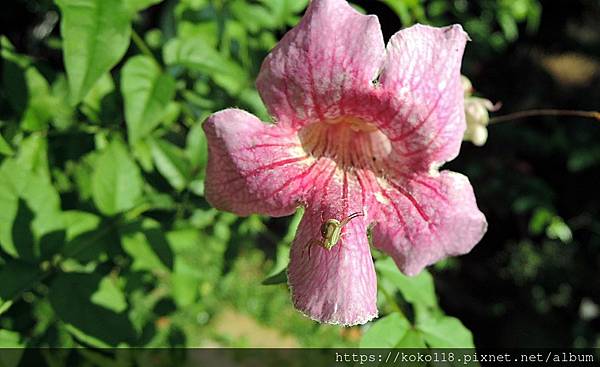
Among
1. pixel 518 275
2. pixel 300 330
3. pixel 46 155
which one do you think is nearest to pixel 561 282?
pixel 518 275

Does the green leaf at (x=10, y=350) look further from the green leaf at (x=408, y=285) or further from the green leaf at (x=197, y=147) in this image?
the green leaf at (x=408, y=285)

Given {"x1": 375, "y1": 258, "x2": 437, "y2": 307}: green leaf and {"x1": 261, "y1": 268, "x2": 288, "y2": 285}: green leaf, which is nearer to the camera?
{"x1": 261, "y1": 268, "x2": 288, "y2": 285}: green leaf

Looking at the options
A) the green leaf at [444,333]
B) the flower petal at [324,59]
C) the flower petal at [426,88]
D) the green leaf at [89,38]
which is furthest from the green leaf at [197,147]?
the green leaf at [444,333]

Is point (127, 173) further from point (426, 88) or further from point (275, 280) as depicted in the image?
point (426, 88)

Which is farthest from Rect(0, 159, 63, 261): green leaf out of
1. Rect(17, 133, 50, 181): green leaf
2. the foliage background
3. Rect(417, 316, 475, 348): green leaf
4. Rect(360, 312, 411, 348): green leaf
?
Rect(417, 316, 475, 348): green leaf

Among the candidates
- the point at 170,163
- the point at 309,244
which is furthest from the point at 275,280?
the point at 170,163

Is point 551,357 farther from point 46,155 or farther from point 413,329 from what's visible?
point 46,155

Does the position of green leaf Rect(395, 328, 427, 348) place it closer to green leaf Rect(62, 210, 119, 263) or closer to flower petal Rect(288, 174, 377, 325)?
flower petal Rect(288, 174, 377, 325)
